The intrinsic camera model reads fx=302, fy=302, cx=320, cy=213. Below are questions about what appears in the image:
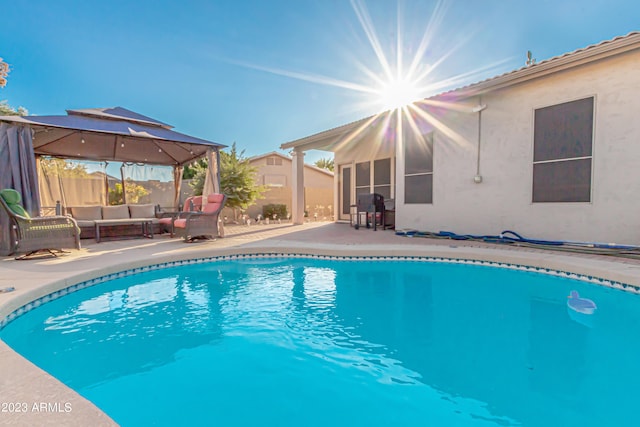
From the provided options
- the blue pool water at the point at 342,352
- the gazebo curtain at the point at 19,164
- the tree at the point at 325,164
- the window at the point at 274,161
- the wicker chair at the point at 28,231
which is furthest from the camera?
the tree at the point at 325,164

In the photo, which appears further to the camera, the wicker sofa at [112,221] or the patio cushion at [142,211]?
the patio cushion at [142,211]

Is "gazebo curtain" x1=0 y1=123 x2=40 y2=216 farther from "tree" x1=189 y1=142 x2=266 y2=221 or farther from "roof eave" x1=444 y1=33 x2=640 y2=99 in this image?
"roof eave" x1=444 y1=33 x2=640 y2=99

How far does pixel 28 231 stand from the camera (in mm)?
4969

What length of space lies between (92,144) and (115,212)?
8.31 feet

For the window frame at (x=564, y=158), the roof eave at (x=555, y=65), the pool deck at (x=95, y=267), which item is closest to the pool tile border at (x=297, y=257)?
the pool deck at (x=95, y=267)

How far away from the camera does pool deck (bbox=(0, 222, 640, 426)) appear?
122cm

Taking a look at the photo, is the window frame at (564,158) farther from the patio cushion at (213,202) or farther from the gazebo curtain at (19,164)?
the gazebo curtain at (19,164)

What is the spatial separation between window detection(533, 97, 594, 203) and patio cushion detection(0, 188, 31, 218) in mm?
9555

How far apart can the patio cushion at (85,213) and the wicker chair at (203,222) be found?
2305mm

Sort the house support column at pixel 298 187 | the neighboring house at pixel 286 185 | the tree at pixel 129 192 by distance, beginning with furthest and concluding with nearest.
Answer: the neighboring house at pixel 286 185
the house support column at pixel 298 187
the tree at pixel 129 192

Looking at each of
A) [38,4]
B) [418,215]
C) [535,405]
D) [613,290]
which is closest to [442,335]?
[535,405]

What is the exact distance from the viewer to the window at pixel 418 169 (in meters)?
8.00

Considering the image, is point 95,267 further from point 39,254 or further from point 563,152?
point 563,152

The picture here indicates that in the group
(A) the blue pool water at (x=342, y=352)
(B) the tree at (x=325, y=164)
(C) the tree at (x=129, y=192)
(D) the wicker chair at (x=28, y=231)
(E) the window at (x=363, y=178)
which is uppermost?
(B) the tree at (x=325, y=164)
